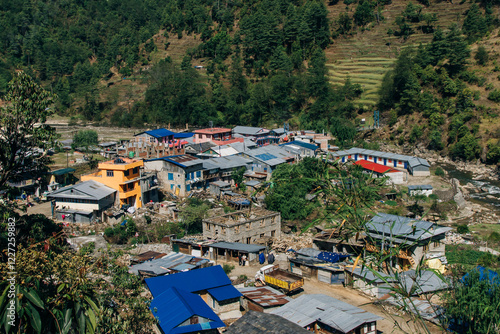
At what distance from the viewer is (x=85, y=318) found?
486 cm

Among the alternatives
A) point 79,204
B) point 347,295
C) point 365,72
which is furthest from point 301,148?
point 365,72

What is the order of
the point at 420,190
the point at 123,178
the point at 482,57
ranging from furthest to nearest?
the point at 482,57 → the point at 420,190 → the point at 123,178

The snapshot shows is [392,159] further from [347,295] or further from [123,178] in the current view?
[347,295]

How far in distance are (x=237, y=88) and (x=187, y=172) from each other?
20719 mm

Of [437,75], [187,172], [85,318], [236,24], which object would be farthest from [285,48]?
[85,318]

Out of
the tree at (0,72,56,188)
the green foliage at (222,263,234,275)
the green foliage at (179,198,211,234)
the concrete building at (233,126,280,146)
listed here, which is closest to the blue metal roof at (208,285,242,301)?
the green foliage at (222,263,234,275)

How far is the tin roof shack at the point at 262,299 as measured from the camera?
10.3m

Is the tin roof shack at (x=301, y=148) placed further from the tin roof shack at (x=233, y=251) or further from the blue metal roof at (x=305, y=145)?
the tin roof shack at (x=233, y=251)

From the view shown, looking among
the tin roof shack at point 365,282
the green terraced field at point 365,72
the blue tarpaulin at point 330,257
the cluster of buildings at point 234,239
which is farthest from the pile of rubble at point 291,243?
the green terraced field at point 365,72

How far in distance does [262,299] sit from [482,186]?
1777cm

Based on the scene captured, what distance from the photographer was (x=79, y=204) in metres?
17.9

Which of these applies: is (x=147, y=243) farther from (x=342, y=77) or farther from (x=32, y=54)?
(x=32, y=54)

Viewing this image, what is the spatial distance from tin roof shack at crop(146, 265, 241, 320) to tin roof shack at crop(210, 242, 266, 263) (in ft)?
8.29

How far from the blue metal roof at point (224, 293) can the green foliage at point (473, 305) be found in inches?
182
